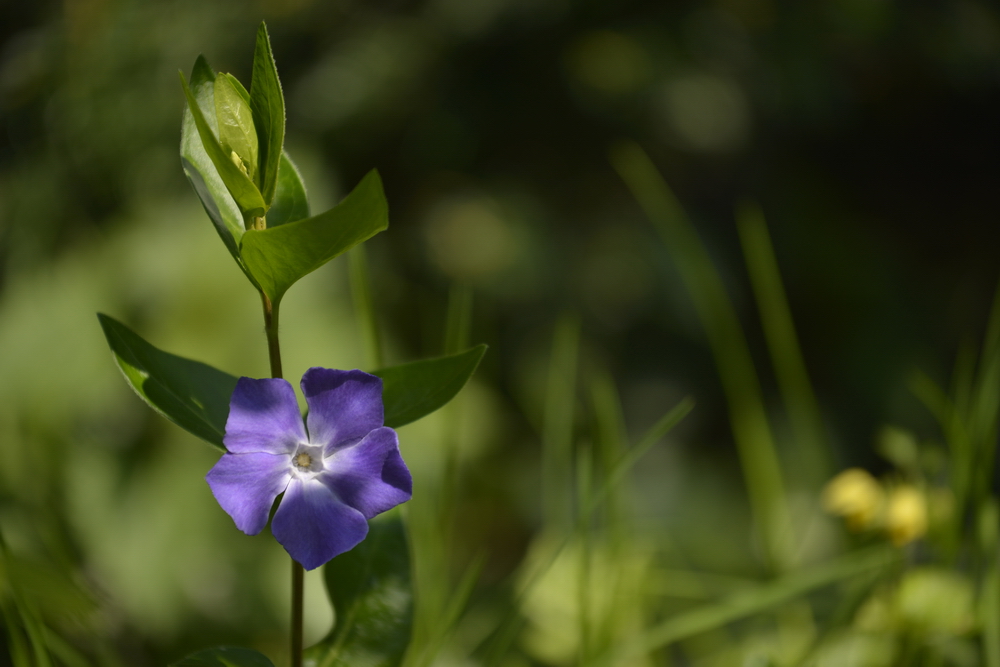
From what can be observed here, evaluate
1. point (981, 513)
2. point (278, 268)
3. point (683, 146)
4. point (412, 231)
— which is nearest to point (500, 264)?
point (412, 231)

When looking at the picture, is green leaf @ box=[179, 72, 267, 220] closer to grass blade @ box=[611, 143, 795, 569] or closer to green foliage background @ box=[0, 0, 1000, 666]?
grass blade @ box=[611, 143, 795, 569]

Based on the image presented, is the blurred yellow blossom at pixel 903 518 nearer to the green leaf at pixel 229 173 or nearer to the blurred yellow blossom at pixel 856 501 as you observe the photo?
the blurred yellow blossom at pixel 856 501

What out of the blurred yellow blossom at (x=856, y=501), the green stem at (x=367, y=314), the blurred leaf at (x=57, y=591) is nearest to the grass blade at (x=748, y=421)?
the blurred yellow blossom at (x=856, y=501)

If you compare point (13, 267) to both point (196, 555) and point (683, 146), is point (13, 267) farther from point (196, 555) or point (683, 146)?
point (683, 146)

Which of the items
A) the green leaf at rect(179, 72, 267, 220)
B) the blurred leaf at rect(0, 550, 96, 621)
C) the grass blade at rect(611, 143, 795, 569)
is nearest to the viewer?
the green leaf at rect(179, 72, 267, 220)

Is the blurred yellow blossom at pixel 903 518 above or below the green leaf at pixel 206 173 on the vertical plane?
below

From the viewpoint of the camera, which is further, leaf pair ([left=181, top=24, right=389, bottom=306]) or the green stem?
the green stem

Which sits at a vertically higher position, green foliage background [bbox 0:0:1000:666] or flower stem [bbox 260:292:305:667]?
flower stem [bbox 260:292:305:667]

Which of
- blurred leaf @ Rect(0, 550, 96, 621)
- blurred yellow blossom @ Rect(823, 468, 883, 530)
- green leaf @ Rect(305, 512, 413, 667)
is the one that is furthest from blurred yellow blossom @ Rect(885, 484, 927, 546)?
blurred leaf @ Rect(0, 550, 96, 621)

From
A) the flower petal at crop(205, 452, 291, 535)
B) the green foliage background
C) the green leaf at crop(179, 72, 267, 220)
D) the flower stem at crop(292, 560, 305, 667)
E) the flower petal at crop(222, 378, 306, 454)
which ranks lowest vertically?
the green foliage background
